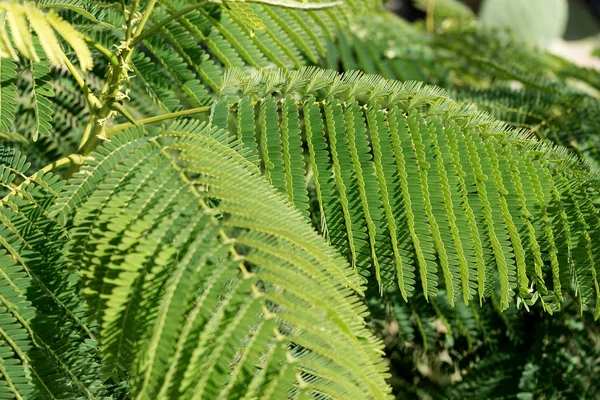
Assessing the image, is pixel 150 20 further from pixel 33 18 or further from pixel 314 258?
pixel 314 258

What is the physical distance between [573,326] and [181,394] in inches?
55.8

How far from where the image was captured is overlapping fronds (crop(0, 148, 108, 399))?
2.72 feet

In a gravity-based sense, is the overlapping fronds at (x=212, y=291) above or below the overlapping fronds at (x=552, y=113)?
above

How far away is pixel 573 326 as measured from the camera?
178 cm

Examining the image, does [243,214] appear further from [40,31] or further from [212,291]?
[40,31]

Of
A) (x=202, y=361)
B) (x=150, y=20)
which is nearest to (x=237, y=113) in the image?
(x=150, y=20)

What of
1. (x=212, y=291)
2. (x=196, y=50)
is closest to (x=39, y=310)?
(x=212, y=291)

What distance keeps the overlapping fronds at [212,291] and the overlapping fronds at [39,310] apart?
0.25 ft

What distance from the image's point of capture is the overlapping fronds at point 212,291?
0.71m

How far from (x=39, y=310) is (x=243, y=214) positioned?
330mm

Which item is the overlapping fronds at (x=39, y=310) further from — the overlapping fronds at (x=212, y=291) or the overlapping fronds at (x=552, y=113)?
the overlapping fronds at (x=552, y=113)

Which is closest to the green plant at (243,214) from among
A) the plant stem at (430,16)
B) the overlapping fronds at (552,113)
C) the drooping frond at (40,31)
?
the drooping frond at (40,31)

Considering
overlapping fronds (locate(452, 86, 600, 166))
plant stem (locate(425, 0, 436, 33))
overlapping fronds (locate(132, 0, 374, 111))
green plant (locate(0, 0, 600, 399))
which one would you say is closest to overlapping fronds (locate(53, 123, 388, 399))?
green plant (locate(0, 0, 600, 399))

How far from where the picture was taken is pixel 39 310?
87 centimetres
